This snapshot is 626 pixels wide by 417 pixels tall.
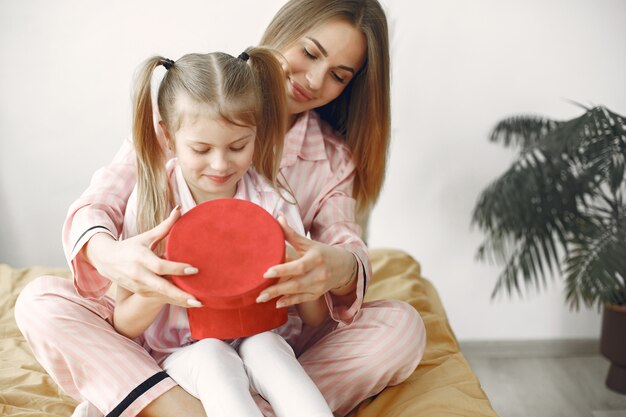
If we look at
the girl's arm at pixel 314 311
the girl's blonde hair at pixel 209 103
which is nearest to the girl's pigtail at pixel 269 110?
the girl's blonde hair at pixel 209 103

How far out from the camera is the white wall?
2385mm

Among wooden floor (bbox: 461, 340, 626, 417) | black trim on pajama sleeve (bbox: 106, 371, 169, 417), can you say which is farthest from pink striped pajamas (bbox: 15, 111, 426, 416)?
wooden floor (bbox: 461, 340, 626, 417)

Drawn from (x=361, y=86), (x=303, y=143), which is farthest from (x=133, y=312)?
(x=361, y=86)

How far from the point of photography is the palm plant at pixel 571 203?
6.98ft

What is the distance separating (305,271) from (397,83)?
156 cm

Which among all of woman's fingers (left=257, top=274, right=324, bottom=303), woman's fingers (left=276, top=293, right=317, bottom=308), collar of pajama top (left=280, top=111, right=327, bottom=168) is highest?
collar of pajama top (left=280, top=111, right=327, bottom=168)

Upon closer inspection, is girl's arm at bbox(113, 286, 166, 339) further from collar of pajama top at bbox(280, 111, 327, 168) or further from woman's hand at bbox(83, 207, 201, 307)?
collar of pajama top at bbox(280, 111, 327, 168)

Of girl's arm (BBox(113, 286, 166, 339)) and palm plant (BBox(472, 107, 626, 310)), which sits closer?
girl's arm (BBox(113, 286, 166, 339))

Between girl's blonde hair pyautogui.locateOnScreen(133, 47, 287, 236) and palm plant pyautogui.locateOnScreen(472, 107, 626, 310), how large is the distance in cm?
116

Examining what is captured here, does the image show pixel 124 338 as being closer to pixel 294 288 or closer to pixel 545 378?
pixel 294 288

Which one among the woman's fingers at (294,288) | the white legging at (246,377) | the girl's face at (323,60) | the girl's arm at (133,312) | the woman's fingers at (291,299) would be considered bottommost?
the white legging at (246,377)

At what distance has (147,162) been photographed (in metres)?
1.25

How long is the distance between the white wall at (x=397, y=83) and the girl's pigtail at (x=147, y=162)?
1195 mm

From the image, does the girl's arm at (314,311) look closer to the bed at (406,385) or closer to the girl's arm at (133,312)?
the bed at (406,385)
